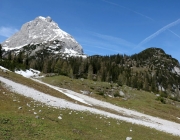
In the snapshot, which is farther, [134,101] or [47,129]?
[134,101]

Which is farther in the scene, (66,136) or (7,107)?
(7,107)

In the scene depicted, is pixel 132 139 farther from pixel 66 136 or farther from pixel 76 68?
pixel 76 68

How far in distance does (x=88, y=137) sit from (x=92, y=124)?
466 cm

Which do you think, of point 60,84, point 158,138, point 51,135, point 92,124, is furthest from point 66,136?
point 60,84

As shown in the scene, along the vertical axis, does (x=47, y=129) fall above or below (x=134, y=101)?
above

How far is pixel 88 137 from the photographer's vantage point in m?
17.2

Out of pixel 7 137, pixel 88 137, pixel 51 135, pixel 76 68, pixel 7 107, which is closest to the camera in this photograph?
pixel 7 137

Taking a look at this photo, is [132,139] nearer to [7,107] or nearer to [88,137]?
[88,137]

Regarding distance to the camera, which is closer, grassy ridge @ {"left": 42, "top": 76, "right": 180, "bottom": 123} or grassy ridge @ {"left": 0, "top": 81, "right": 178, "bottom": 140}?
grassy ridge @ {"left": 0, "top": 81, "right": 178, "bottom": 140}

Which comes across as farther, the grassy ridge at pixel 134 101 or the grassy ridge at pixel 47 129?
the grassy ridge at pixel 134 101

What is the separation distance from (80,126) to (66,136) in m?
4.10

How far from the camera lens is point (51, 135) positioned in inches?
609

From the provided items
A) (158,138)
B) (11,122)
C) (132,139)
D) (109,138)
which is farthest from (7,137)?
(158,138)

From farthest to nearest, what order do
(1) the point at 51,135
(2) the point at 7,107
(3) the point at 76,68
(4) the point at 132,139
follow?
1. (3) the point at 76,68
2. (2) the point at 7,107
3. (4) the point at 132,139
4. (1) the point at 51,135
